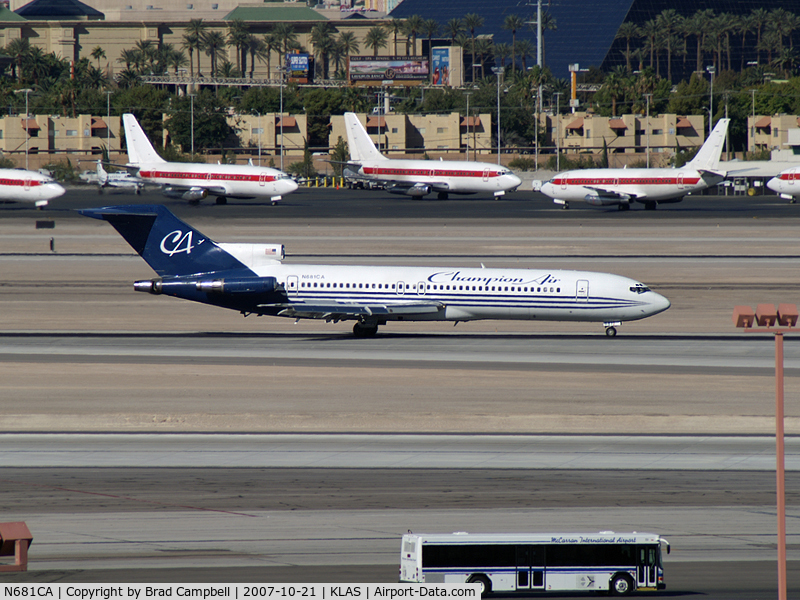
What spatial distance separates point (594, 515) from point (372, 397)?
17204mm

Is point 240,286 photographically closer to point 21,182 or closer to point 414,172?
point 21,182

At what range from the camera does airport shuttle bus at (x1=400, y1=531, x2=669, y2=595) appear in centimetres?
2214

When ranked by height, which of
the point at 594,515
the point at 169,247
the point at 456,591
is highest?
the point at 169,247

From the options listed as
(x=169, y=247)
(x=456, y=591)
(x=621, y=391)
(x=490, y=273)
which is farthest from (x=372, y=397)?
(x=456, y=591)

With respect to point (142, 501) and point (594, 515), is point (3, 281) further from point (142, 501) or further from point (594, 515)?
point (594, 515)

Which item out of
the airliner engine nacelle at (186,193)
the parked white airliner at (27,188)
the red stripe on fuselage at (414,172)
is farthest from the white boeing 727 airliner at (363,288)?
the red stripe on fuselage at (414,172)

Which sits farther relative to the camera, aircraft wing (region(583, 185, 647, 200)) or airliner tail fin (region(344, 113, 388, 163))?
airliner tail fin (region(344, 113, 388, 163))

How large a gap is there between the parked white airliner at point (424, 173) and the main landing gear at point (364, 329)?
88.2m

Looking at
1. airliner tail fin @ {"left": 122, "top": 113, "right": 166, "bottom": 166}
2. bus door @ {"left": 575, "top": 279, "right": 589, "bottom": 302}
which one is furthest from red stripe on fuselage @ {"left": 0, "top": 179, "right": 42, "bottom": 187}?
bus door @ {"left": 575, "top": 279, "right": 589, "bottom": 302}

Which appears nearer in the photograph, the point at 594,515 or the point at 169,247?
the point at 594,515

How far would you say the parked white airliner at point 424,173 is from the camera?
5709 inches

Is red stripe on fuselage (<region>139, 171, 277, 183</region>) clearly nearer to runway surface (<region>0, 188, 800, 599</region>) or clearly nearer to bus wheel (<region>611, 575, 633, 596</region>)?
runway surface (<region>0, 188, 800, 599</region>)

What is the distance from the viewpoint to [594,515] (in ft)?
93.9

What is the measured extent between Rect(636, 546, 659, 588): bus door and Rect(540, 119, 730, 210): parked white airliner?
107988 millimetres
